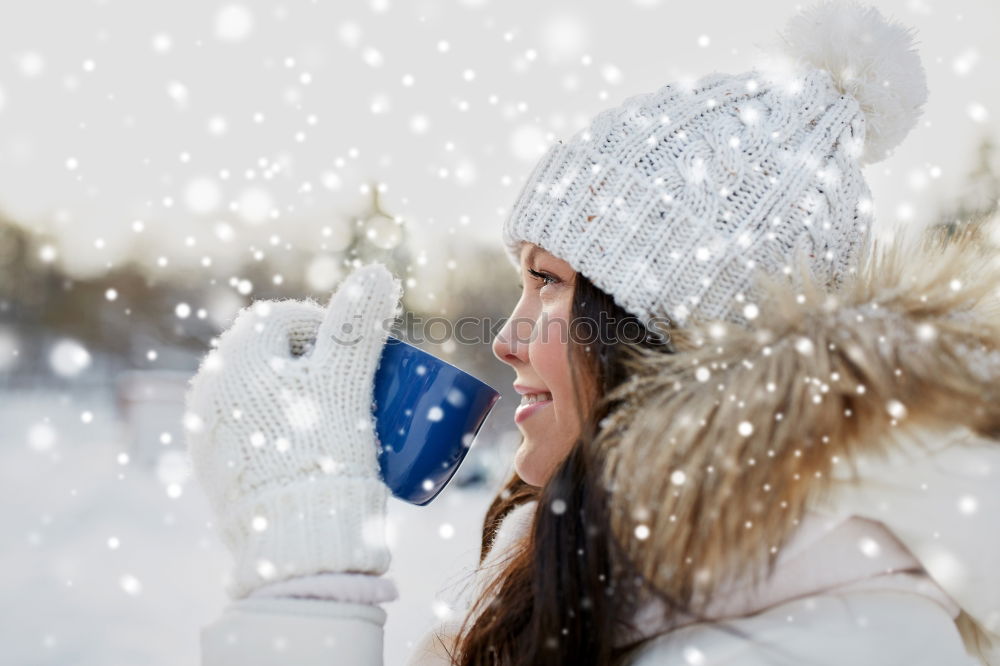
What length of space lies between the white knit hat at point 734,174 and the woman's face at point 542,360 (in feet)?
0.16

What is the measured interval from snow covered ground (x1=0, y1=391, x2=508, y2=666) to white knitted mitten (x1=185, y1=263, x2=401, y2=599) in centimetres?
56

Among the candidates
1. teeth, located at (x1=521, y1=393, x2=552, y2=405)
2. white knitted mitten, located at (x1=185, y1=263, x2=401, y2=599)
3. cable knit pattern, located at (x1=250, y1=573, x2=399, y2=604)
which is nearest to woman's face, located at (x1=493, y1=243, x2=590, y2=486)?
teeth, located at (x1=521, y1=393, x2=552, y2=405)

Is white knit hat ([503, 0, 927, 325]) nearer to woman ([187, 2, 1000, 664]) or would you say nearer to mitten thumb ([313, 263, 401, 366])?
woman ([187, 2, 1000, 664])

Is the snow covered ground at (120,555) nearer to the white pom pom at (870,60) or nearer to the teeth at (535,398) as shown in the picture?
the teeth at (535,398)

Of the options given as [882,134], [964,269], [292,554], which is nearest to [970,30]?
[882,134]

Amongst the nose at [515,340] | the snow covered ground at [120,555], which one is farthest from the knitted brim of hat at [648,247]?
the snow covered ground at [120,555]

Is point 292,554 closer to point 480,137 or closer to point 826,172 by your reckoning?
point 826,172

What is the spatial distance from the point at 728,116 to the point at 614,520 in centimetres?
61

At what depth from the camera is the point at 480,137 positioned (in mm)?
2623

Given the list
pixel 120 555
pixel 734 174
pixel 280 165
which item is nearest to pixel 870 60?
pixel 734 174

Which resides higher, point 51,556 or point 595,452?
point 595,452

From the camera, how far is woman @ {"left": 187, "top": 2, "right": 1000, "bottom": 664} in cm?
76

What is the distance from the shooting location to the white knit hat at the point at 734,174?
3.33 ft

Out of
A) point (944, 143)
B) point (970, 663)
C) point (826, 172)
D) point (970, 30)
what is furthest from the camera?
point (944, 143)
